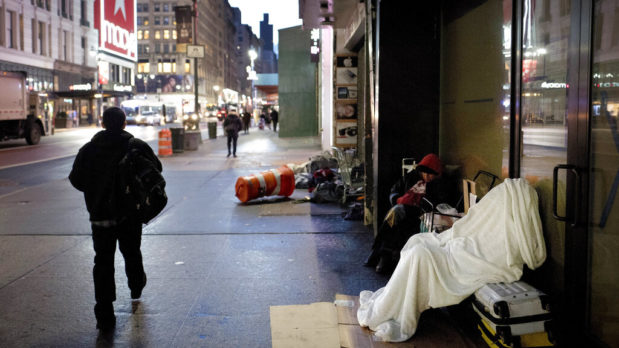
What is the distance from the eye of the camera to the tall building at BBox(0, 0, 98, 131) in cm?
4931

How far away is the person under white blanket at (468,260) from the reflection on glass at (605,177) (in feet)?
1.88

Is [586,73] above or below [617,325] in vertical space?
above

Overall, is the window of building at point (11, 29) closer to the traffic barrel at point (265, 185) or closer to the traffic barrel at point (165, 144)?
the traffic barrel at point (165, 144)

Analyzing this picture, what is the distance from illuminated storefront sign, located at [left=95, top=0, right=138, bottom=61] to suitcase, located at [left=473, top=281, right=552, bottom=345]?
47.9 meters

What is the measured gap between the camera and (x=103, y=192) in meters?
4.84

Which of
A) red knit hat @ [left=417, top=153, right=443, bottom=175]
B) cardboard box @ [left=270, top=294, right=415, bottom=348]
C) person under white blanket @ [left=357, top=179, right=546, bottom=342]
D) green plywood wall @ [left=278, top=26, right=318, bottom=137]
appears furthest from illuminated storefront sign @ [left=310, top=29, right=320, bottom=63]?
person under white blanket @ [left=357, top=179, right=546, bottom=342]

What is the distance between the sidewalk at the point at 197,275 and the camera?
15.2 feet

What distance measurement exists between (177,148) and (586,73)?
67.7ft

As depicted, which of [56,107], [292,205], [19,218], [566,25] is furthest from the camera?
[56,107]

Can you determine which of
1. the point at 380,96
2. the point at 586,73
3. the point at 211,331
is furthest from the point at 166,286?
the point at 586,73

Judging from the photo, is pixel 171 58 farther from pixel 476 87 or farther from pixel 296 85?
pixel 476 87

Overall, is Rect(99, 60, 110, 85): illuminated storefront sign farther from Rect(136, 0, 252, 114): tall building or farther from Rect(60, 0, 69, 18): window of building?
Rect(136, 0, 252, 114): tall building

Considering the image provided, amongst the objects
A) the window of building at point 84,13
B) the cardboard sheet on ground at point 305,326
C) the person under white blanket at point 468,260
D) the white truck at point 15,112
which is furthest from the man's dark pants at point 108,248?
the window of building at point 84,13

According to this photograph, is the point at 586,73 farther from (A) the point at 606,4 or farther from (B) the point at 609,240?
(B) the point at 609,240
